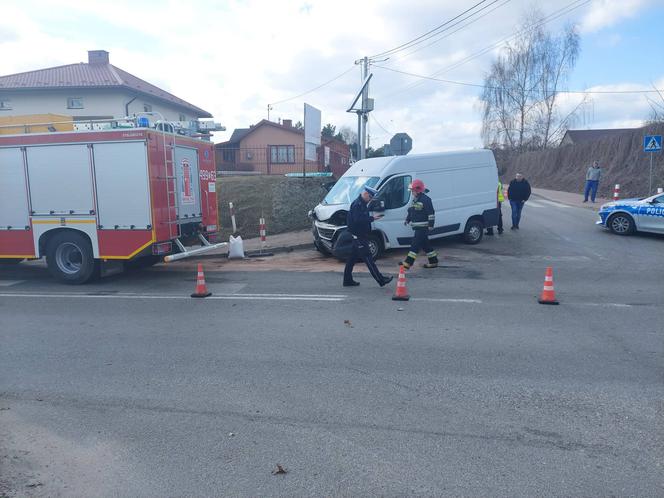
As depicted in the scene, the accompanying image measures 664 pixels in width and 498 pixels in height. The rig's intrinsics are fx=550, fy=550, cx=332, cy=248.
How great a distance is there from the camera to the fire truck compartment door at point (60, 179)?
10461 millimetres

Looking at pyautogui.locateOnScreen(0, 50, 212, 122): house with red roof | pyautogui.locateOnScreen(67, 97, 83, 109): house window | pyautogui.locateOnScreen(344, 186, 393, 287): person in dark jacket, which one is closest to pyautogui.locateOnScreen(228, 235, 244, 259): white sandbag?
pyautogui.locateOnScreen(344, 186, 393, 287): person in dark jacket

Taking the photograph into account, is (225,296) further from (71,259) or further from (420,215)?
(420,215)

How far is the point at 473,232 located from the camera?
1437 cm

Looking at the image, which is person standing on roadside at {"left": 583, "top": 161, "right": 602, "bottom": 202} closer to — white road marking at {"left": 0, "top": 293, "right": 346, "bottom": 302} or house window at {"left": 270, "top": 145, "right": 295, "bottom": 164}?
white road marking at {"left": 0, "top": 293, "right": 346, "bottom": 302}

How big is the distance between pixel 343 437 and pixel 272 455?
0.57 m

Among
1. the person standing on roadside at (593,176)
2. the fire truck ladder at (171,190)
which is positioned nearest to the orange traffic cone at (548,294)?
the fire truck ladder at (171,190)

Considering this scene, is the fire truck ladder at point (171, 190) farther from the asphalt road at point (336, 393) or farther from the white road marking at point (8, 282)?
the white road marking at point (8, 282)

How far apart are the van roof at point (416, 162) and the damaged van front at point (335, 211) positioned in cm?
28

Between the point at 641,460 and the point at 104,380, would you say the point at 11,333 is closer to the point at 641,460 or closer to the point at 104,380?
the point at 104,380

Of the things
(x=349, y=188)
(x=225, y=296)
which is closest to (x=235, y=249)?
(x=349, y=188)

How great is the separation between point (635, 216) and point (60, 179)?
14418 millimetres

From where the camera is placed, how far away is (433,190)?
43.9 feet

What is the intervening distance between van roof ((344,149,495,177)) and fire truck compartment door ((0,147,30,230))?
7.16 m

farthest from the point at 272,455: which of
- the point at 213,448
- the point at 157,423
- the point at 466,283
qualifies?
the point at 466,283
